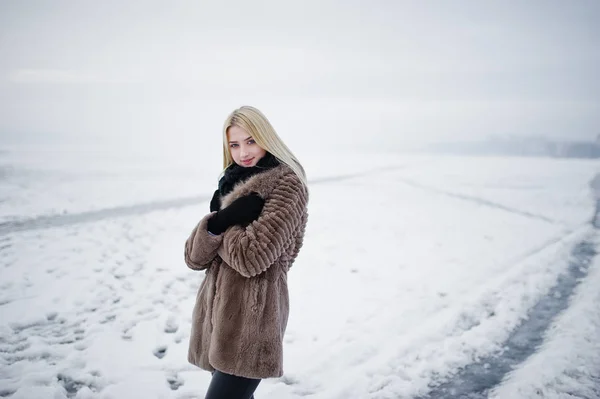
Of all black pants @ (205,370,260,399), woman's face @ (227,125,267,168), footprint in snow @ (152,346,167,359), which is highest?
woman's face @ (227,125,267,168)

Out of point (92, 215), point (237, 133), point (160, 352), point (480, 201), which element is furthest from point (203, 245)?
point (480, 201)

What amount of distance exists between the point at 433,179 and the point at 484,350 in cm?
1447

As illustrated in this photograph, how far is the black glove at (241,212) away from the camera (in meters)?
1.72

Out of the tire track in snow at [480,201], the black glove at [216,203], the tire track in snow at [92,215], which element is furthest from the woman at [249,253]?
the tire track in snow at [480,201]

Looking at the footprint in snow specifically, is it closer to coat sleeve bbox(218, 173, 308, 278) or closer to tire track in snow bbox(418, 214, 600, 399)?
tire track in snow bbox(418, 214, 600, 399)

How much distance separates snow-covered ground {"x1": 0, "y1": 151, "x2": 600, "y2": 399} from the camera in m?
3.27

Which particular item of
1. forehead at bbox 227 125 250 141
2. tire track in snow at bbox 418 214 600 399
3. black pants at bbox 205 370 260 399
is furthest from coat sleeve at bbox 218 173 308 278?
tire track in snow at bbox 418 214 600 399

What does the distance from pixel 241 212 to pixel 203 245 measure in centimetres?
24

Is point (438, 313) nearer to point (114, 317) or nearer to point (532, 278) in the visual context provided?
point (532, 278)

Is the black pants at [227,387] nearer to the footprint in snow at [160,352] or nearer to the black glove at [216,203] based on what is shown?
the black glove at [216,203]

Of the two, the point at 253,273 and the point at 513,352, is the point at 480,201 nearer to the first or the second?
the point at 513,352

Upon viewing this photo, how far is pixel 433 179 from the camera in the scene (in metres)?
17.4

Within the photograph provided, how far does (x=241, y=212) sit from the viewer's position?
5.64ft

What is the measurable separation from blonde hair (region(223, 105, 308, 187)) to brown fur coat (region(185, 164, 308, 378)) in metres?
0.05
